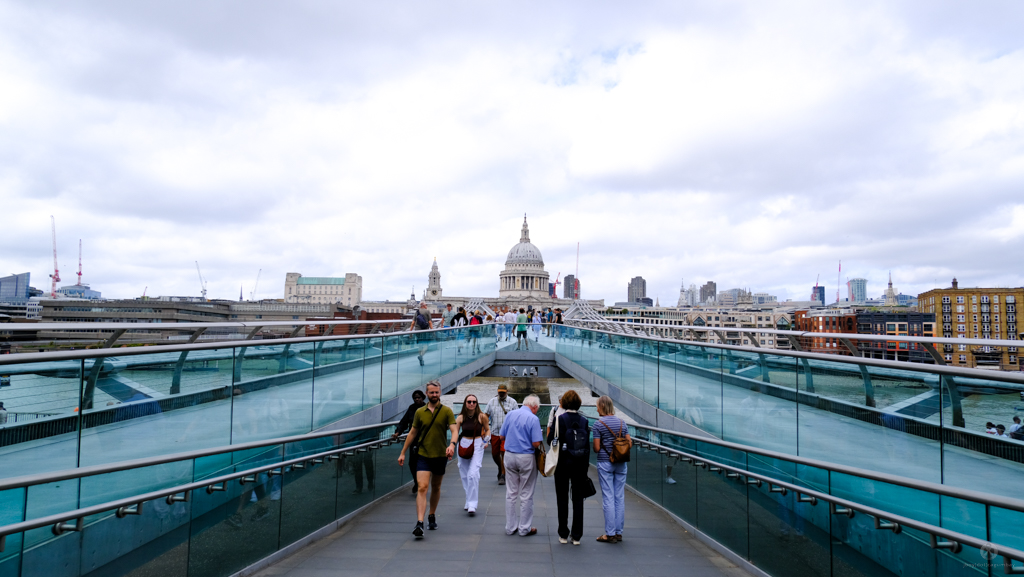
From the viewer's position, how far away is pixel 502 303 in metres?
149

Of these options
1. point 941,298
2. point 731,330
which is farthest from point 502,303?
point 731,330

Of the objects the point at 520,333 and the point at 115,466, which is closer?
the point at 115,466

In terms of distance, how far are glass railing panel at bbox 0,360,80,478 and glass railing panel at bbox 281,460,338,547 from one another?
85.1 inches

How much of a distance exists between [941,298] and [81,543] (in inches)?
2589

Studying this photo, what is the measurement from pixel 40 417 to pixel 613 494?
5241 millimetres

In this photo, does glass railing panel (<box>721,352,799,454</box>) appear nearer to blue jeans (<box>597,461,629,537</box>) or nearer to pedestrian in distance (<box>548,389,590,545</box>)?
blue jeans (<box>597,461,629,537</box>)

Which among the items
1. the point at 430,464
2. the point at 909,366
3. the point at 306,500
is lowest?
the point at 306,500

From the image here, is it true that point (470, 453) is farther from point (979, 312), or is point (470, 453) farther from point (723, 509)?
point (979, 312)

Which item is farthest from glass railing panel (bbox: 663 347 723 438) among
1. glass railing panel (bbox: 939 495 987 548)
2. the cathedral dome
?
the cathedral dome

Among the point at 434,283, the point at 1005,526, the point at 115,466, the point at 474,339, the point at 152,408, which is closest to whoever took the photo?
the point at 1005,526

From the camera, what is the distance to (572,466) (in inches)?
266

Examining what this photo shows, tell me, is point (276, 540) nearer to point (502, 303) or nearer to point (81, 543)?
point (81, 543)

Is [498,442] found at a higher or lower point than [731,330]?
lower

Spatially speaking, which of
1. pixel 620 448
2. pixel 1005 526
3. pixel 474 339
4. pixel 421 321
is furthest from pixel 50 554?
pixel 474 339
